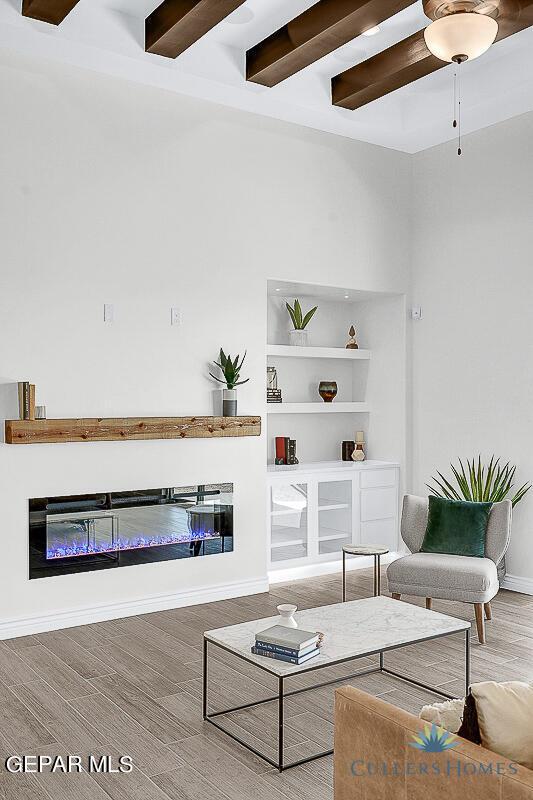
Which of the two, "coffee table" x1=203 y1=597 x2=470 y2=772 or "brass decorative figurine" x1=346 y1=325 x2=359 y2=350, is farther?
"brass decorative figurine" x1=346 y1=325 x2=359 y2=350

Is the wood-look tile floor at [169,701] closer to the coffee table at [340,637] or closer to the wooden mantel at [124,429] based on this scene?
the coffee table at [340,637]

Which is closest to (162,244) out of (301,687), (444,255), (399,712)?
(444,255)

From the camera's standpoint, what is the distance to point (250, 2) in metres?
4.47

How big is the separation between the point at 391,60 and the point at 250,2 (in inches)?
40.6

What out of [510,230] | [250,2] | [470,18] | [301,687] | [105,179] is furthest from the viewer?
[510,230]

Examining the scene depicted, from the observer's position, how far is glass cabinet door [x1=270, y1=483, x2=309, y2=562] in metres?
5.69

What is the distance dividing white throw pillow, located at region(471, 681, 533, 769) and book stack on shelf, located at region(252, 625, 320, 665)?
3.89 feet

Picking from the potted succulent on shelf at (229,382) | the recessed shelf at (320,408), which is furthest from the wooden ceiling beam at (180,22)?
the recessed shelf at (320,408)

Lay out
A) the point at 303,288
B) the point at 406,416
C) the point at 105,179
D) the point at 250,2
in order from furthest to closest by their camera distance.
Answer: the point at 406,416, the point at 303,288, the point at 105,179, the point at 250,2

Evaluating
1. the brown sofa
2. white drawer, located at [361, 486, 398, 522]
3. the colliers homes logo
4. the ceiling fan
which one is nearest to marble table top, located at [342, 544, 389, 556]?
white drawer, located at [361, 486, 398, 522]

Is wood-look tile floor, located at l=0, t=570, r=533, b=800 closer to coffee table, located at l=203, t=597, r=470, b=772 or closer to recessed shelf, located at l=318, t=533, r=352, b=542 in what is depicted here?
coffee table, located at l=203, t=597, r=470, b=772

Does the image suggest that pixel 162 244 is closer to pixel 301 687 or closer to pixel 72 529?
pixel 72 529

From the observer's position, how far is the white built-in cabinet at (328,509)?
5.72 m

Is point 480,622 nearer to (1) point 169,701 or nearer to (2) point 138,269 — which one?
(1) point 169,701
